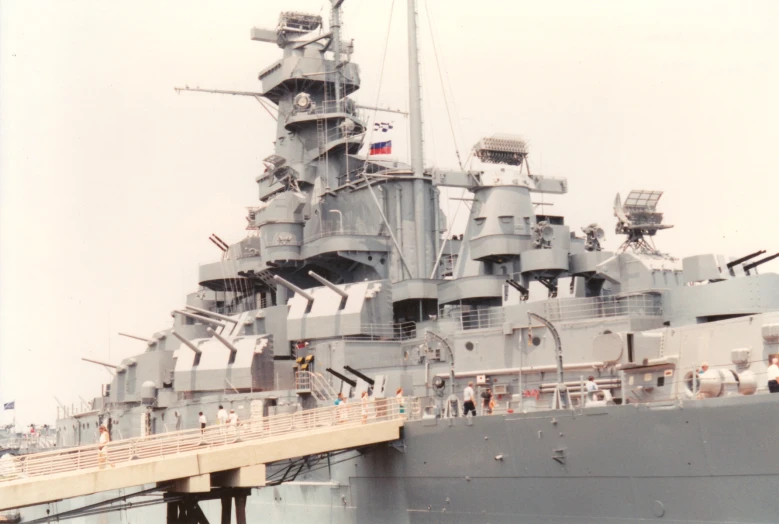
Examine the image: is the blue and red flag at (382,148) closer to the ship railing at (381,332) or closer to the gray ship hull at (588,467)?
the ship railing at (381,332)

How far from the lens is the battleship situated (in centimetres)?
1689

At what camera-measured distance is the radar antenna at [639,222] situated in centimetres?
2453

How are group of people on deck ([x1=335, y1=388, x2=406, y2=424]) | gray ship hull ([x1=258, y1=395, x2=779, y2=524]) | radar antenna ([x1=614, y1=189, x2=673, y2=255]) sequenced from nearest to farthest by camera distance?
gray ship hull ([x1=258, y1=395, x2=779, y2=524])
group of people on deck ([x1=335, y1=388, x2=406, y2=424])
radar antenna ([x1=614, y1=189, x2=673, y2=255])

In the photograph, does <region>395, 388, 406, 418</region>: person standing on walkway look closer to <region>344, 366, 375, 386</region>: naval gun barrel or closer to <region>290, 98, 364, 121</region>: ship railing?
<region>344, 366, 375, 386</region>: naval gun barrel

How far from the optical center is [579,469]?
1773 centimetres

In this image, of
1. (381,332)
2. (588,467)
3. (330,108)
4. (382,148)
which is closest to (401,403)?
(588,467)

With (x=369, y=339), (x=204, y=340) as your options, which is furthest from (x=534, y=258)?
(x=204, y=340)

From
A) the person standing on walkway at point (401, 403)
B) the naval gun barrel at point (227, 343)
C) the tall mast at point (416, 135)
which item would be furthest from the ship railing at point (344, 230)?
the person standing on walkway at point (401, 403)

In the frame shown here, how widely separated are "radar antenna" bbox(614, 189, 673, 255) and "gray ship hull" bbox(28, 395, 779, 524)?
7.49 m

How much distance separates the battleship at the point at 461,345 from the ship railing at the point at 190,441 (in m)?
0.86

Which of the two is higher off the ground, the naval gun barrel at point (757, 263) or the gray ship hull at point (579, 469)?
the naval gun barrel at point (757, 263)

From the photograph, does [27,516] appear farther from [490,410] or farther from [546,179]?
[490,410]

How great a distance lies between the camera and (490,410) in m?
20.5

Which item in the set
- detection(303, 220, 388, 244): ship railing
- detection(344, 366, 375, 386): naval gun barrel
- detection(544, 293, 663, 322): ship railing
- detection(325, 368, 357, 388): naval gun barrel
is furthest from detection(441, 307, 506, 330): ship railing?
detection(303, 220, 388, 244): ship railing
